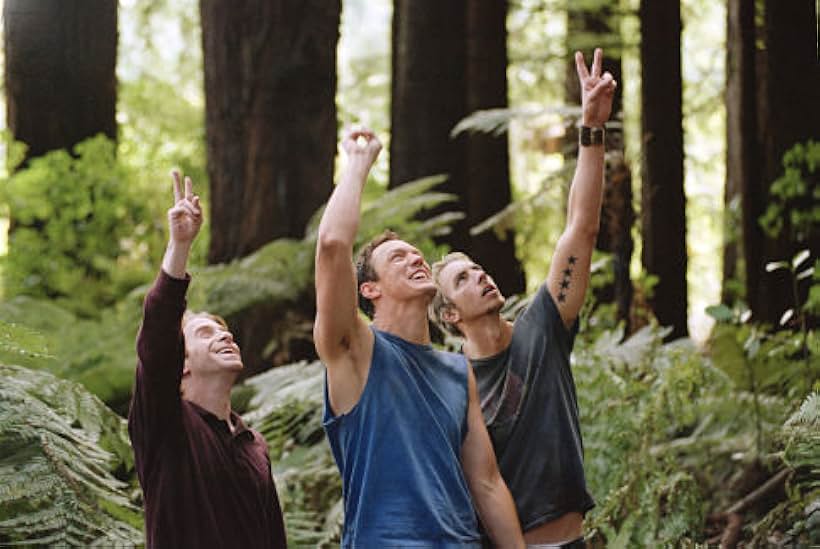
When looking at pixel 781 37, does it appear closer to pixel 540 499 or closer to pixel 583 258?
pixel 583 258

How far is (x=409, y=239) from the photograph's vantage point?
9.38 meters

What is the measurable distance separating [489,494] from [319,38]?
249 inches

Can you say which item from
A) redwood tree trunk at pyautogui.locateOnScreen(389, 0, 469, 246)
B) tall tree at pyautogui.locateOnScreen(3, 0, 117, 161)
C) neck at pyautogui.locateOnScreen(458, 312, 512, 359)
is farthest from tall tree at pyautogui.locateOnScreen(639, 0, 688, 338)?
neck at pyautogui.locateOnScreen(458, 312, 512, 359)

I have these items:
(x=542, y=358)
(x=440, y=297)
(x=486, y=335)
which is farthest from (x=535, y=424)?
(x=440, y=297)

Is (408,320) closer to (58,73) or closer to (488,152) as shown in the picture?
(58,73)

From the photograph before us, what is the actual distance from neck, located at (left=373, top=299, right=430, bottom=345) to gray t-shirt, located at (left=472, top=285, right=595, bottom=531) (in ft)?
1.44

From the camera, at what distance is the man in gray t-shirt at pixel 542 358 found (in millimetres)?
5227

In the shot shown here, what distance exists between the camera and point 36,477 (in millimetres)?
5512

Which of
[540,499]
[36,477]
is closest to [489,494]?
[540,499]

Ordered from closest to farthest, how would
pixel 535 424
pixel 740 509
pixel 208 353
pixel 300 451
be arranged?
pixel 535 424
pixel 208 353
pixel 740 509
pixel 300 451

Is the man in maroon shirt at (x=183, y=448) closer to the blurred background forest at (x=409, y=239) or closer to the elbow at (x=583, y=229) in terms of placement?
the blurred background forest at (x=409, y=239)

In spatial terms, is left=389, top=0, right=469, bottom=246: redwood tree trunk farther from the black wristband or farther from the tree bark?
the black wristband

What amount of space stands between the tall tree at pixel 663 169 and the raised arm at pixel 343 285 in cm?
675

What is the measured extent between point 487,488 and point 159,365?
1.14 m
